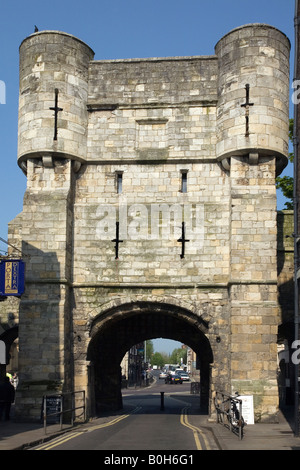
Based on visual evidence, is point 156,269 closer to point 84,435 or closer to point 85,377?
point 85,377

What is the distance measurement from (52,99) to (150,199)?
4586 mm

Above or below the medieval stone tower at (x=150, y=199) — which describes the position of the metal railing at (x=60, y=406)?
below

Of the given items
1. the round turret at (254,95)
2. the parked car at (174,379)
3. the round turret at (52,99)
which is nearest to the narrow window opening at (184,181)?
the round turret at (254,95)

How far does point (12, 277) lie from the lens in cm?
1906

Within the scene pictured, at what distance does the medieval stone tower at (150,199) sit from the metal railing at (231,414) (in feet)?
2.16

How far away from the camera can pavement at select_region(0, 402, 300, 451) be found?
13.7m

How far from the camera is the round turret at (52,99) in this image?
2111cm

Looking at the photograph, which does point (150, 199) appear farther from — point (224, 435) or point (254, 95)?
point (224, 435)

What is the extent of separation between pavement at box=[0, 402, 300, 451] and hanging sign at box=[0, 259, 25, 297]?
3794 mm

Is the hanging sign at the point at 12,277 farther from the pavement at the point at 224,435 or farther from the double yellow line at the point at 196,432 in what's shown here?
the double yellow line at the point at 196,432

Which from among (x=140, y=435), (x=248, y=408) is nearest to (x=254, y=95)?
(x=248, y=408)

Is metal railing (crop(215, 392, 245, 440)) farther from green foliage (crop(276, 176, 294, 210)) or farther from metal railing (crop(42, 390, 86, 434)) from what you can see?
green foliage (crop(276, 176, 294, 210))
